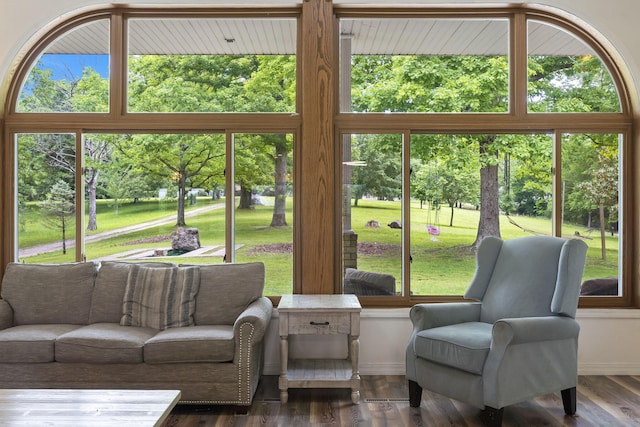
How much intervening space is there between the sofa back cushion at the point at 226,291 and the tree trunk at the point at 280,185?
0.52 meters

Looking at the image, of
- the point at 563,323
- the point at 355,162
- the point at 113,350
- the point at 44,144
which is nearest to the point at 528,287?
the point at 563,323

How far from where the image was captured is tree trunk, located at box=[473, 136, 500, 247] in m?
4.50

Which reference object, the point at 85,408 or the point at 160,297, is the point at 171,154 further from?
the point at 85,408

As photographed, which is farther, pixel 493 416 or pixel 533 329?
pixel 533 329

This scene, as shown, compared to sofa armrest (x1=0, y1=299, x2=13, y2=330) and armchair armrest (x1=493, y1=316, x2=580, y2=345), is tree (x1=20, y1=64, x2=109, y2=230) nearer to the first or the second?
sofa armrest (x1=0, y1=299, x2=13, y2=330)

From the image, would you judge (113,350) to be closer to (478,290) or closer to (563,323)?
(478,290)

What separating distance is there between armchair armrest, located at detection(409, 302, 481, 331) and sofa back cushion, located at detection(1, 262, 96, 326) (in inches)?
97.8

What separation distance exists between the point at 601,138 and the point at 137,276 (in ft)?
13.3

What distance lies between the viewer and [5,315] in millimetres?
3893

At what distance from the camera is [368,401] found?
12.1ft

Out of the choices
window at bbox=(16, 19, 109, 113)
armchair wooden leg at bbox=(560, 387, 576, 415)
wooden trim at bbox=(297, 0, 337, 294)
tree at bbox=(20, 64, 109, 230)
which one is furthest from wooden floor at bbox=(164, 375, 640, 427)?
window at bbox=(16, 19, 109, 113)

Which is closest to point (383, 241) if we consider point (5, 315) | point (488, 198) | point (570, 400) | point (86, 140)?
point (488, 198)

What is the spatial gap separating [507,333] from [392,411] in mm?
954

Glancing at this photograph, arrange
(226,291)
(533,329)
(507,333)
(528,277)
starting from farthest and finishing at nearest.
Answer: (226,291) < (528,277) < (533,329) < (507,333)
